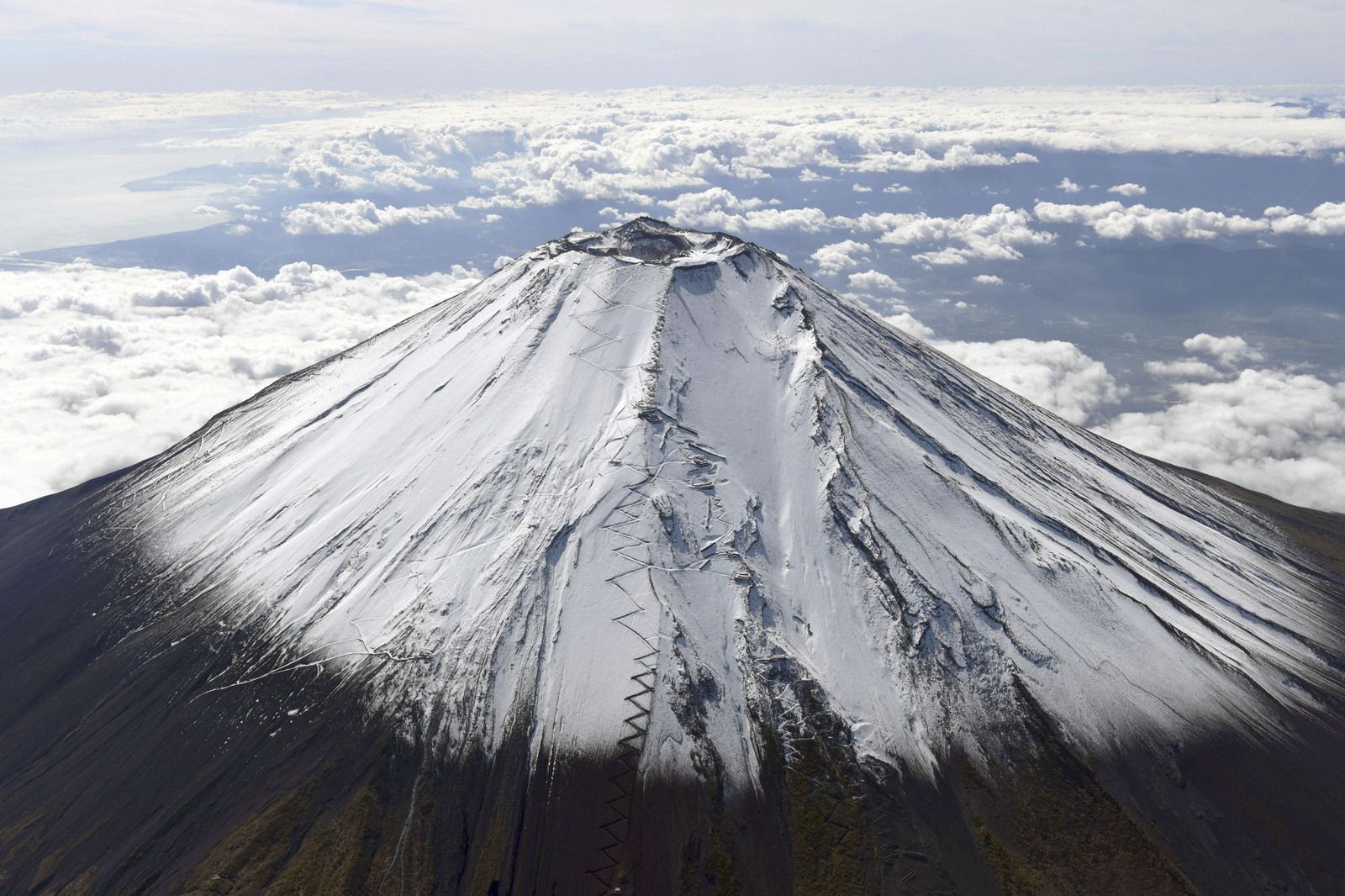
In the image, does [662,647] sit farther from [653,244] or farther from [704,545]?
[653,244]

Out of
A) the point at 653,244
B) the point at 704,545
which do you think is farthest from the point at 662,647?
the point at 653,244

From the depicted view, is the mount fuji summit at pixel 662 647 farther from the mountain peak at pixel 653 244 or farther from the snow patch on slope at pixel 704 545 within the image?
the mountain peak at pixel 653 244

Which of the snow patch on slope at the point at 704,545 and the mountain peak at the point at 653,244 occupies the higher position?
the mountain peak at the point at 653,244

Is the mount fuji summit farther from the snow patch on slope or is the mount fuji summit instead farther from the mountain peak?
the mountain peak

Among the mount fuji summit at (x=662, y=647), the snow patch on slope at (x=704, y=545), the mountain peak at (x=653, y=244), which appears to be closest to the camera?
the mount fuji summit at (x=662, y=647)

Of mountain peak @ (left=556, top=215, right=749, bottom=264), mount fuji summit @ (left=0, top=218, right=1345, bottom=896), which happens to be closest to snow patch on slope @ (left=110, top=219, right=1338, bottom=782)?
mount fuji summit @ (left=0, top=218, right=1345, bottom=896)

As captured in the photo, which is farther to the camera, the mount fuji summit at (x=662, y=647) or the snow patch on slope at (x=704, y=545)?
the snow patch on slope at (x=704, y=545)

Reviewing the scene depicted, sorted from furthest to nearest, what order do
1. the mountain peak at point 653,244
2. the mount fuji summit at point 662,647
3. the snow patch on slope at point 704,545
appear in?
the mountain peak at point 653,244 < the snow patch on slope at point 704,545 < the mount fuji summit at point 662,647

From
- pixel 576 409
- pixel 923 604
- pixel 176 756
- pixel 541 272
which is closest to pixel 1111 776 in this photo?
pixel 923 604

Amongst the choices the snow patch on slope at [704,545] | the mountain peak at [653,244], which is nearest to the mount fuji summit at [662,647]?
the snow patch on slope at [704,545]
